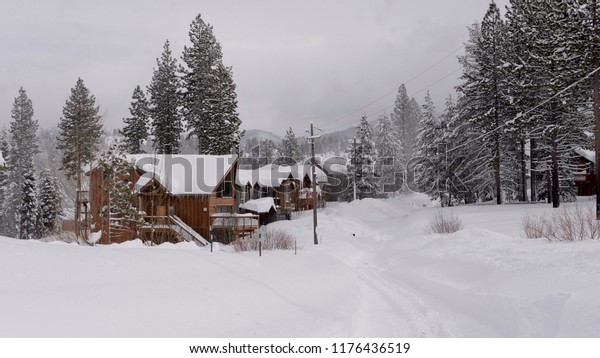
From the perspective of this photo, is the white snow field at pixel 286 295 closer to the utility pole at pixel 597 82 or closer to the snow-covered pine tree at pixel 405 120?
the utility pole at pixel 597 82

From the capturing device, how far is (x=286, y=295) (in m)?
10.4

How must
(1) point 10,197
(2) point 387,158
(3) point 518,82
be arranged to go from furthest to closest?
1. (2) point 387,158
2. (1) point 10,197
3. (3) point 518,82

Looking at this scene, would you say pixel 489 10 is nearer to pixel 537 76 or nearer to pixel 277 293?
pixel 537 76

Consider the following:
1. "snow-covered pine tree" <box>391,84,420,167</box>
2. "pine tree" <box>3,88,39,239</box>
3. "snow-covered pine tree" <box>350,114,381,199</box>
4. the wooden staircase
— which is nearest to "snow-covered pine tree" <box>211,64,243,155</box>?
the wooden staircase

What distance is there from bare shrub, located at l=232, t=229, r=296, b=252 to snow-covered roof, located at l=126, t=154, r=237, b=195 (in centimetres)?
1716

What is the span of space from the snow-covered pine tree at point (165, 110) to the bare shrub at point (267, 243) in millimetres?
32492

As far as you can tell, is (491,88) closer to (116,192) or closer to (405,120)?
(116,192)

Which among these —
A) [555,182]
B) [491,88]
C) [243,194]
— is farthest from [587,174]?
[243,194]

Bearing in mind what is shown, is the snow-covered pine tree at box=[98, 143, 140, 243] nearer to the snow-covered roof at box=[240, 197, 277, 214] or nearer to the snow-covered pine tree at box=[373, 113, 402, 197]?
the snow-covered roof at box=[240, 197, 277, 214]

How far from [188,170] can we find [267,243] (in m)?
20.3

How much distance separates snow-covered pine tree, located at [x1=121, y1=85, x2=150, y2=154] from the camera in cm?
5006
